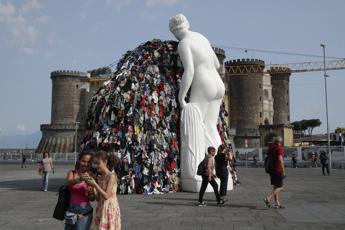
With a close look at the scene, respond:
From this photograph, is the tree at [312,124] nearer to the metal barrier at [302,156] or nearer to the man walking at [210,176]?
the metal barrier at [302,156]

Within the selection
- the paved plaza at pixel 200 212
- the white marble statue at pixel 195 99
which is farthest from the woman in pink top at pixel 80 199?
the white marble statue at pixel 195 99

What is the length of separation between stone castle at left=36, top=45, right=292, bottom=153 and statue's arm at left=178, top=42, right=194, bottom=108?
189 ft

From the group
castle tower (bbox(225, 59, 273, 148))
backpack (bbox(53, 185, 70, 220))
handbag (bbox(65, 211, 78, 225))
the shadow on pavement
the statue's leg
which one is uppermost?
castle tower (bbox(225, 59, 273, 148))

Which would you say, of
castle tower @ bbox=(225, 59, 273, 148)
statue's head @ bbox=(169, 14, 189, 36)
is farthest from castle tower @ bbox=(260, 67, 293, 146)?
statue's head @ bbox=(169, 14, 189, 36)

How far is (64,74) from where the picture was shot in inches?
3130

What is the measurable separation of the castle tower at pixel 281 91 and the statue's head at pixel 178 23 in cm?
7014

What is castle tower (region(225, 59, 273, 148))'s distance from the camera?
241 feet

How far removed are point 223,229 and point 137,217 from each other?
6.38ft

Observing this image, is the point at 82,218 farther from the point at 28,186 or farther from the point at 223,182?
the point at 28,186

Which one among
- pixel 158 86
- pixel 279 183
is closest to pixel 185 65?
pixel 158 86

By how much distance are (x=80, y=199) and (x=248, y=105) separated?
70.8 m

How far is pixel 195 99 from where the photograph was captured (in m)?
13.6

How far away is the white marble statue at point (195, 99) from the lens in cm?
1295

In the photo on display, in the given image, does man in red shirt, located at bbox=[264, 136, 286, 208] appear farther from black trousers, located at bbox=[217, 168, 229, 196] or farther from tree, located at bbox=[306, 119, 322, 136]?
tree, located at bbox=[306, 119, 322, 136]
